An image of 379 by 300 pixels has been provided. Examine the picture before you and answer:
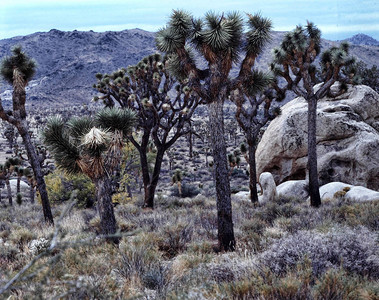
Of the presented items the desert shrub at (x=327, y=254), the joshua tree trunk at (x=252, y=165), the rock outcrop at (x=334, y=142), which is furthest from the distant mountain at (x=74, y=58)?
the desert shrub at (x=327, y=254)

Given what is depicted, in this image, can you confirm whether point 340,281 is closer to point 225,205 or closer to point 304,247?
point 304,247

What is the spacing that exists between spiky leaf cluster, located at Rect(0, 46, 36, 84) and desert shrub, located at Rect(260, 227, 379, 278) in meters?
11.7

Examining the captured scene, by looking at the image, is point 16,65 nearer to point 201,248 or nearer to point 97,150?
point 97,150

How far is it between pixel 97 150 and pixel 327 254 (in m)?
6.19

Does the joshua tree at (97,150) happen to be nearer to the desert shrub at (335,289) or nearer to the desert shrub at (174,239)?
the desert shrub at (174,239)

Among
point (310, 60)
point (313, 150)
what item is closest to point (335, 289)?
point (313, 150)

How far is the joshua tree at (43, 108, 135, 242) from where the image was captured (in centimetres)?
923

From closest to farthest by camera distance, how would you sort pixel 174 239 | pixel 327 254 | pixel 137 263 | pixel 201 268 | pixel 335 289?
pixel 335 289
pixel 327 254
pixel 201 268
pixel 137 263
pixel 174 239

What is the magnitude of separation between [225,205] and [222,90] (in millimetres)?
3038

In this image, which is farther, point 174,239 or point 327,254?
point 174,239

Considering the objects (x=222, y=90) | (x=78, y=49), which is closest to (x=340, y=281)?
(x=222, y=90)

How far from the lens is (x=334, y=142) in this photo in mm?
19641

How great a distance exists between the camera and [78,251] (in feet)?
23.3

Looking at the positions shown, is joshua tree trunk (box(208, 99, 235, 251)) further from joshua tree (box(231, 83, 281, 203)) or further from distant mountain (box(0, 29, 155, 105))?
distant mountain (box(0, 29, 155, 105))
